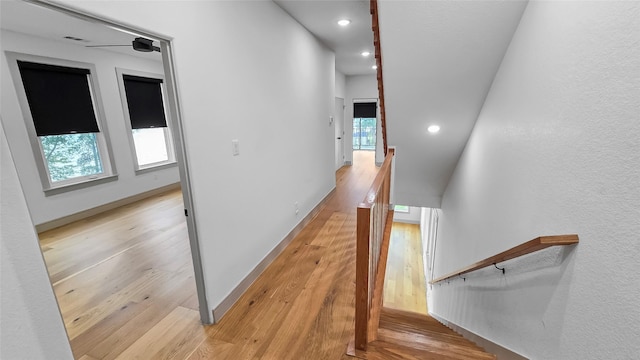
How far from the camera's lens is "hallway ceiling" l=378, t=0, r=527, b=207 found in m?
2.05

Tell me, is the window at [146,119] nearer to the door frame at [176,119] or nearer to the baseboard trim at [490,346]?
the door frame at [176,119]

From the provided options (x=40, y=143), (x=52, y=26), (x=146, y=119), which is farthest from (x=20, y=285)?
(x=146, y=119)

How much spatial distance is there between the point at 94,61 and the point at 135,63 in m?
0.74

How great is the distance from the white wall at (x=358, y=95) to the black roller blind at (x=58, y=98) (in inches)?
233

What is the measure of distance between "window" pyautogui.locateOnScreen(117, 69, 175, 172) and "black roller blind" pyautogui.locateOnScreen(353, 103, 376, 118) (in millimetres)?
6336

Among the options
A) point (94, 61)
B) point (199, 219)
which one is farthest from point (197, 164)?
point (94, 61)

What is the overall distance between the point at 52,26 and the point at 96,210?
265 centimetres

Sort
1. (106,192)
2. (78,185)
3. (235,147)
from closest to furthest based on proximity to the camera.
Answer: (235,147) → (78,185) → (106,192)

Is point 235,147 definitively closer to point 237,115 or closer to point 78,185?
point 237,115

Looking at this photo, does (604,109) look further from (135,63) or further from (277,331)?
(135,63)

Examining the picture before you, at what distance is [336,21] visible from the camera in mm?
3371

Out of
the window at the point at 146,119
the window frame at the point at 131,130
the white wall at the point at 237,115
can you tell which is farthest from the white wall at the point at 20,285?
the window at the point at 146,119

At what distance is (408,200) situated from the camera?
5113 millimetres

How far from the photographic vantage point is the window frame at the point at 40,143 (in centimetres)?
346
